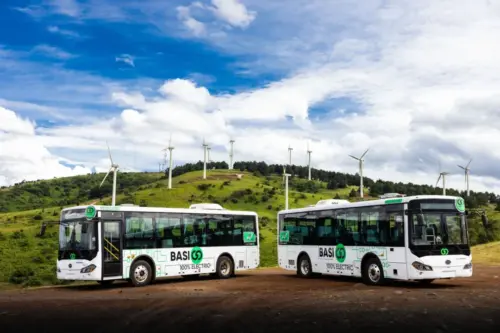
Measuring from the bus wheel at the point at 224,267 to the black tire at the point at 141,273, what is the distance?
4.15 metres

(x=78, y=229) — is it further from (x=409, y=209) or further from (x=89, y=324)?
(x=409, y=209)

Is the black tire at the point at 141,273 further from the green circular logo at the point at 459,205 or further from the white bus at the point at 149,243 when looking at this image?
the green circular logo at the point at 459,205

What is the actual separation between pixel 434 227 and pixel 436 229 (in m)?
0.10

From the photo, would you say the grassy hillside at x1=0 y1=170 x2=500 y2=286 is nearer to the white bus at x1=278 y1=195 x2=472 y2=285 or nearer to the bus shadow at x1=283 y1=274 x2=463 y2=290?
the bus shadow at x1=283 y1=274 x2=463 y2=290

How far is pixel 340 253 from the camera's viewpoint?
78.1 ft

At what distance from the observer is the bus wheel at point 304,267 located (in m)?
26.6

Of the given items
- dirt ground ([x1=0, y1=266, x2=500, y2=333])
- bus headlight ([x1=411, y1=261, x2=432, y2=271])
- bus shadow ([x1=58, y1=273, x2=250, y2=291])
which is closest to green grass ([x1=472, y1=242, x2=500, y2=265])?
dirt ground ([x1=0, y1=266, x2=500, y2=333])

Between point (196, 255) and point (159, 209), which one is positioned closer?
point (159, 209)

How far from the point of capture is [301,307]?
15352mm

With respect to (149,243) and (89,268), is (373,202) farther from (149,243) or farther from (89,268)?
(89,268)

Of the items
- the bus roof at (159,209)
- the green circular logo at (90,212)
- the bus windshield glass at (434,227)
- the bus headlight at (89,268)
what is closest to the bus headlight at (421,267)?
the bus windshield glass at (434,227)

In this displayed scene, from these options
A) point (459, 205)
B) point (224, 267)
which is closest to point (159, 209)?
point (224, 267)

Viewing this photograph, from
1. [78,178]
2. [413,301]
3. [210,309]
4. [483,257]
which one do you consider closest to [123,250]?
[210,309]

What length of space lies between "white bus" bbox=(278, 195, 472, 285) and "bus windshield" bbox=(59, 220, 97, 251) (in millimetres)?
9375
